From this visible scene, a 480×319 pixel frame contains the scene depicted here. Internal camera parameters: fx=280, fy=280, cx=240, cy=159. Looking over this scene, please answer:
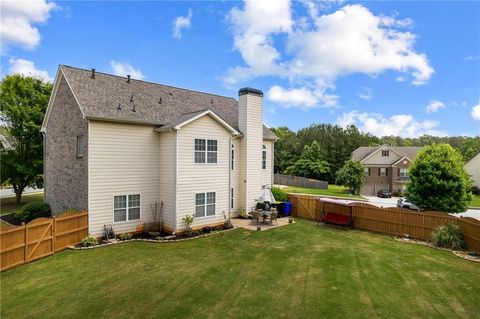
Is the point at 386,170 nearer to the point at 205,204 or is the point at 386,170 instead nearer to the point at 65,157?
the point at 205,204

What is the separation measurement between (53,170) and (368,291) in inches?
688

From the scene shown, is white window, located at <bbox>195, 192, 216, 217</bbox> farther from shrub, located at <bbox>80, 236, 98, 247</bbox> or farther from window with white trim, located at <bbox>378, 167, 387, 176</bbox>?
window with white trim, located at <bbox>378, 167, 387, 176</bbox>

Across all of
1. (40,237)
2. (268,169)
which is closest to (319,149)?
(268,169)

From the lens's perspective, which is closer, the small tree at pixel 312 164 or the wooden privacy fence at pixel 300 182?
the wooden privacy fence at pixel 300 182

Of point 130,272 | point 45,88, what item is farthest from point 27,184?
point 130,272

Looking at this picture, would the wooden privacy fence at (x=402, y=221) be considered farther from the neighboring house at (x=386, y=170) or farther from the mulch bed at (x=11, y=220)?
the neighboring house at (x=386, y=170)

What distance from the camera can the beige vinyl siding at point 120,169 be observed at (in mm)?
13023

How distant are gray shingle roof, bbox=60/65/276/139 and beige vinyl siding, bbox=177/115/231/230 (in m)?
1.10

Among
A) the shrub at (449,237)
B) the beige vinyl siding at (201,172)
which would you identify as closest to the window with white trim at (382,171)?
the shrub at (449,237)

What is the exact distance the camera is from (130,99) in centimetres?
Result: 1550

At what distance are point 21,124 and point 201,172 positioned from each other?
63.6 ft

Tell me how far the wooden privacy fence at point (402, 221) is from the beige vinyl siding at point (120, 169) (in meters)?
10.8

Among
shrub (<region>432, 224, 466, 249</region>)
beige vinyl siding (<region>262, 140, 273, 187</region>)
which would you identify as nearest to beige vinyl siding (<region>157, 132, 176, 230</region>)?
beige vinyl siding (<region>262, 140, 273, 187</region>)

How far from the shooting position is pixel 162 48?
20.2 meters
